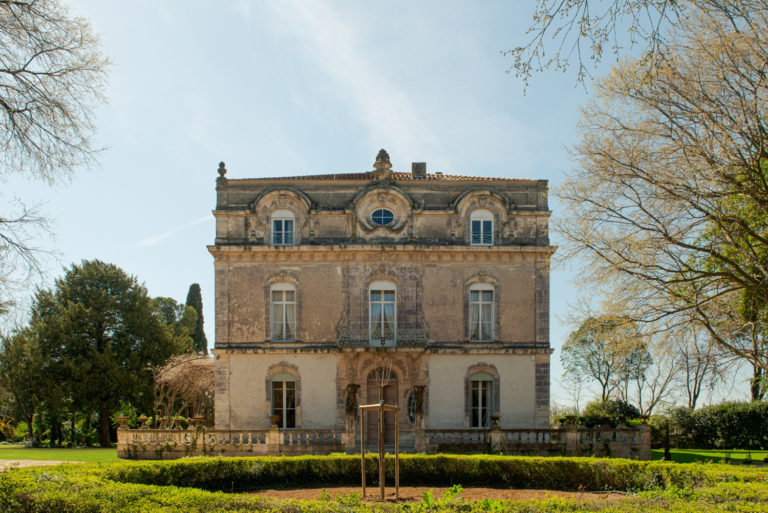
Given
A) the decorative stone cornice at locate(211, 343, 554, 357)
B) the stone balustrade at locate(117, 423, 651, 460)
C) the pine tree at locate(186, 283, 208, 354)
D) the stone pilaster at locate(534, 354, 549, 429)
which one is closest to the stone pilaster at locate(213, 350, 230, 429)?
the decorative stone cornice at locate(211, 343, 554, 357)

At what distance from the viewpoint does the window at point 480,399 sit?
84.0 ft

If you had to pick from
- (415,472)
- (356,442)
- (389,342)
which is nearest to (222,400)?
(356,442)

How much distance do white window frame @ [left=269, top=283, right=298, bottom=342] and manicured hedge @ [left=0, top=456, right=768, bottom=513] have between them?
888 centimetres

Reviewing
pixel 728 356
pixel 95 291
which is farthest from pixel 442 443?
pixel 95 291

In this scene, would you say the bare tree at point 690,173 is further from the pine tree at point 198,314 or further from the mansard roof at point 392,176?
the pine tree at point 198,314

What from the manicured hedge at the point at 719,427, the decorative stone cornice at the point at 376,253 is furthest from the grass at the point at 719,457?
the decorative stone cornice at the point at 376,253

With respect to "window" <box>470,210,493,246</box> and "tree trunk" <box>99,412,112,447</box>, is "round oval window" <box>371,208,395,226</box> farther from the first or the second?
"tree trunk" <box>99,412,112,447</box>

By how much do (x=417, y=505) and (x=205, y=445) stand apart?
1325cm

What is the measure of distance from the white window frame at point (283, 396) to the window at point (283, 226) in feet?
16.0

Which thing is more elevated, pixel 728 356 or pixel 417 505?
pixel 728 356

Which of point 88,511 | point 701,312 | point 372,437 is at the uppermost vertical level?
point 701,312

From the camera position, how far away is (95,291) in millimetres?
38969

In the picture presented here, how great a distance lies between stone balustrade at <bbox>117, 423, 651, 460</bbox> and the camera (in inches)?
847

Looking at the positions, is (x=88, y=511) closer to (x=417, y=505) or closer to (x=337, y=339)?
(x=417, y=505)
